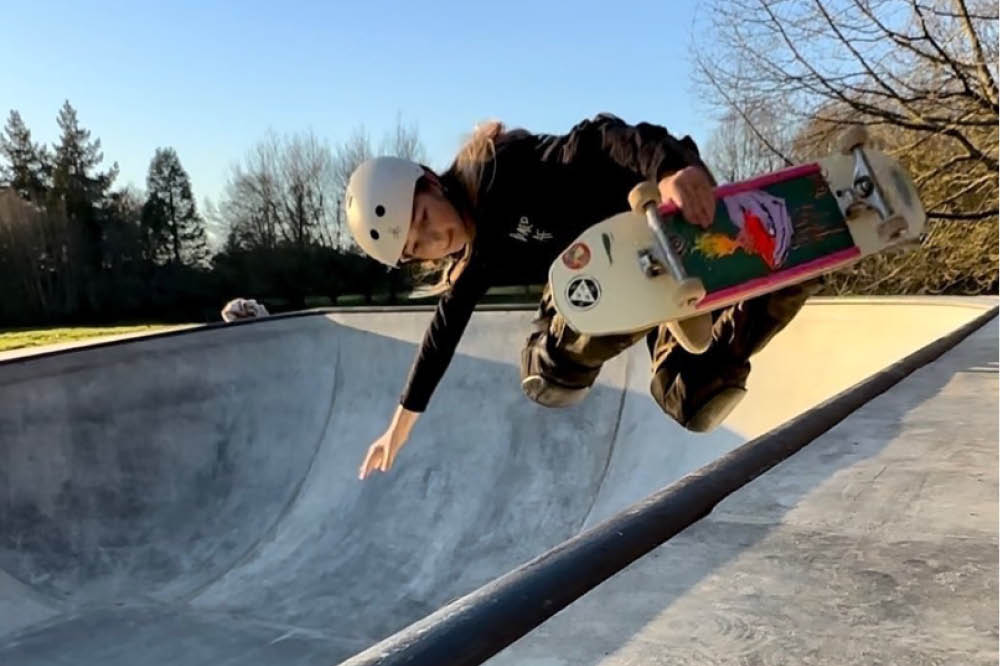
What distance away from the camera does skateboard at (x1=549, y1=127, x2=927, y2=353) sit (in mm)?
2736

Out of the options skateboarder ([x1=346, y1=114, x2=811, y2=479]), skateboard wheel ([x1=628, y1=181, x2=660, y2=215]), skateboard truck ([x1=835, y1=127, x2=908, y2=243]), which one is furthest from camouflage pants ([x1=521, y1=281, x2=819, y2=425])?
skateboard wheel ([x1=628, y1=181, x2=660, y2=215])

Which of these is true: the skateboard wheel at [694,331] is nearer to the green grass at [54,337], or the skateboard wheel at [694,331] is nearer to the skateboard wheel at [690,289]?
the skateboard wheel at [690,289]

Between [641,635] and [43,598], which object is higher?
[641,635]

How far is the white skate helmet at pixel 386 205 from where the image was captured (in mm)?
2922

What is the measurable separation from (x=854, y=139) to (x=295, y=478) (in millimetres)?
6681

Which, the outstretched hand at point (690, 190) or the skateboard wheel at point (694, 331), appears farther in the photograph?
the skateboard wheel at point (694, 331)

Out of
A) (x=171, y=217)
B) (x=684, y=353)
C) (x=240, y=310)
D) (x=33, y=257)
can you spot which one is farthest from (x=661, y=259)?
(x=171, y=217)

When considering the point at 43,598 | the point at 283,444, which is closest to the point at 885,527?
the point at 43,598

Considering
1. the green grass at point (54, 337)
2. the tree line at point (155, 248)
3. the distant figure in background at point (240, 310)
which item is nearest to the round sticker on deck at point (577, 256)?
→ the distant figure in background at point (240, 310)

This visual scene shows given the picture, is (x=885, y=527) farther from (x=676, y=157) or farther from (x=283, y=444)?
(x=283, y=444)

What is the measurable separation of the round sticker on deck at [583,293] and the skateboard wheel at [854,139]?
102cm

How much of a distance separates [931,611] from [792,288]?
5.26ft

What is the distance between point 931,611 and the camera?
145cm

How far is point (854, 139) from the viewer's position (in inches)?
115
